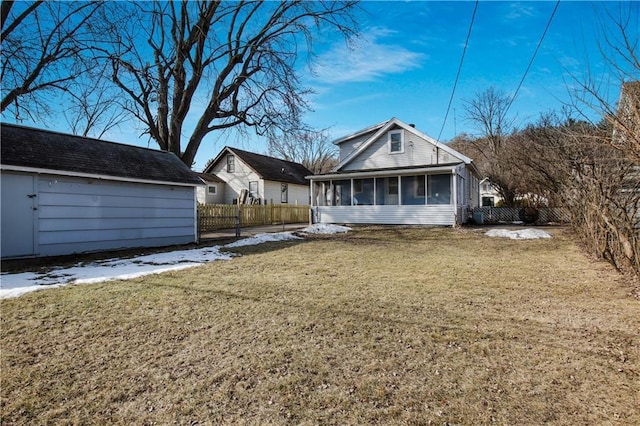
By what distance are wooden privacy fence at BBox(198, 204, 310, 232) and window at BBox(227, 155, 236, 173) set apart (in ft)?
22.1

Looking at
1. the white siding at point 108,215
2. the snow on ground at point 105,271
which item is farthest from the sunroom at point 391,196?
the snow on ground at point 105,271

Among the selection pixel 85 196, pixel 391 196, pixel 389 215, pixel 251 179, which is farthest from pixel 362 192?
pixel 85 196

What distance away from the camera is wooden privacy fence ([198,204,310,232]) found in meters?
16.5

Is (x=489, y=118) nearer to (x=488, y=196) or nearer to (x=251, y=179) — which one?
(x=488, y=196)

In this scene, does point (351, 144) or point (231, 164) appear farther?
point (231, 164)

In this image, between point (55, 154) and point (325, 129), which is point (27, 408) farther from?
point (325, 129)

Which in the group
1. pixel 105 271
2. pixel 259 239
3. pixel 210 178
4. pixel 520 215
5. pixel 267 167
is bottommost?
pixel 105 271

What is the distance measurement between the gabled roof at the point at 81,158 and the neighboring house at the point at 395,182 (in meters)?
9.18

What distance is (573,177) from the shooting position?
8.29 m

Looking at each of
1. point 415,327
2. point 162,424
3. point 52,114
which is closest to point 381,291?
point 415,327

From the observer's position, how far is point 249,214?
891 inches

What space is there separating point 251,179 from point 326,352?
83.7 feet

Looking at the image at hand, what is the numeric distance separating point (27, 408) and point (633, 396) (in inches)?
172

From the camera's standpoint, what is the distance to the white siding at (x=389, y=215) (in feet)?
54.4
